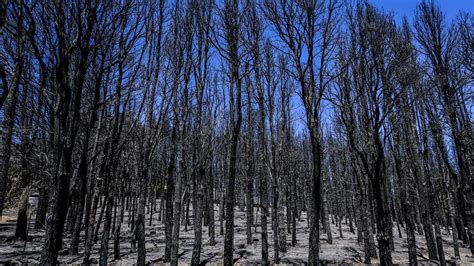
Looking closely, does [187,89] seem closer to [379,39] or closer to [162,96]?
[162,96]

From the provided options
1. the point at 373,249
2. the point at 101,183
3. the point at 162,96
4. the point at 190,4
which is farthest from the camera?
the point at 373,249

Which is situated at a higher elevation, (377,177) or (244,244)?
(377,177)

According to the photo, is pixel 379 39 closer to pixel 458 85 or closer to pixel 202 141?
pixel 458 85

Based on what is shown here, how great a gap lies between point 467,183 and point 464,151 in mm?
1421

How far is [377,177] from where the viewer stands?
7.83m

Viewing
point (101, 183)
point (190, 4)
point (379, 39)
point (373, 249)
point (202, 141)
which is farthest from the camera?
point (373, 249)

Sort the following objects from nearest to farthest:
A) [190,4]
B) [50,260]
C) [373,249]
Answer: [50,260] → [190,4] → [373,249]

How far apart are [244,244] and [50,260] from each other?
473 inches

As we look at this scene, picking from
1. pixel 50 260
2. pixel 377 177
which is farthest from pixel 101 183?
pixel 377 177

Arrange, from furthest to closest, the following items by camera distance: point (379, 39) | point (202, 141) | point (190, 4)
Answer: point (202, 141) → point (190, 4) → point (379, 39)

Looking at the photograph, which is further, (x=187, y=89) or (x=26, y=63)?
(x=187, y=89)

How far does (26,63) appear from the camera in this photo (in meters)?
9.75

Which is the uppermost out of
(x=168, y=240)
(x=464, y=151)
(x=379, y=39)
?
(x=379, y=39)

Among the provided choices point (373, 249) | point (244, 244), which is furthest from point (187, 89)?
point (373, 249)
